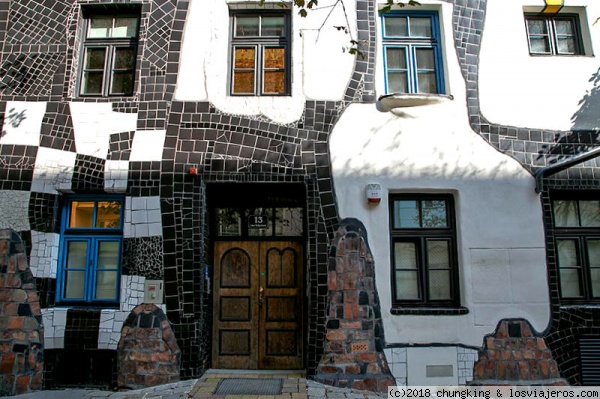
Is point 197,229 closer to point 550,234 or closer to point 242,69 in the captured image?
point 242,69

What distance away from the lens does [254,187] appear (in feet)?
20.5

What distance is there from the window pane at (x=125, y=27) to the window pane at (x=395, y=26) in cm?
380

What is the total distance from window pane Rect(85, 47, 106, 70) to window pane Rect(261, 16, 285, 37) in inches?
96.0

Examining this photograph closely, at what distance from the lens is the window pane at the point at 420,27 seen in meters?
6.57

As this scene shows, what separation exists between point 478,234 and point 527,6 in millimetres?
3583

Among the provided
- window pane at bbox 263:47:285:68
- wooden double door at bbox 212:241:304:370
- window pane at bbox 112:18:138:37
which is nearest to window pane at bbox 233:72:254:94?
window pane at bbox 263:47:285:68

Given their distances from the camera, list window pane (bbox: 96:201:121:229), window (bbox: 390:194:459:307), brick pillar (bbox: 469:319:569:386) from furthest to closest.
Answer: window pane (bbox: 96:201:121:229)
window (bbox: 390:194:459:307)
brick pillar (bbox: 469:319:569:386)

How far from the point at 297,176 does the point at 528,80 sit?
363 cm

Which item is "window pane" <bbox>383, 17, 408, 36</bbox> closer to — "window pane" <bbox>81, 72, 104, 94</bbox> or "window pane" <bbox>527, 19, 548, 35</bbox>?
"window pane" <bbox>527, 19, 548, 35</bbox>

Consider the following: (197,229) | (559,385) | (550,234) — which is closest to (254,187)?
(197,229)

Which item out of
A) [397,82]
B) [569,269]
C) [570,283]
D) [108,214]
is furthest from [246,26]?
[570,283]

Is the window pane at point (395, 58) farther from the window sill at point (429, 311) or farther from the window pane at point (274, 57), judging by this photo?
the window sill at point (429, 311)

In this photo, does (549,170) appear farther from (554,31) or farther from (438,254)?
(554,31)

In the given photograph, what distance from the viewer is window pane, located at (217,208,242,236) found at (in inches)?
253
